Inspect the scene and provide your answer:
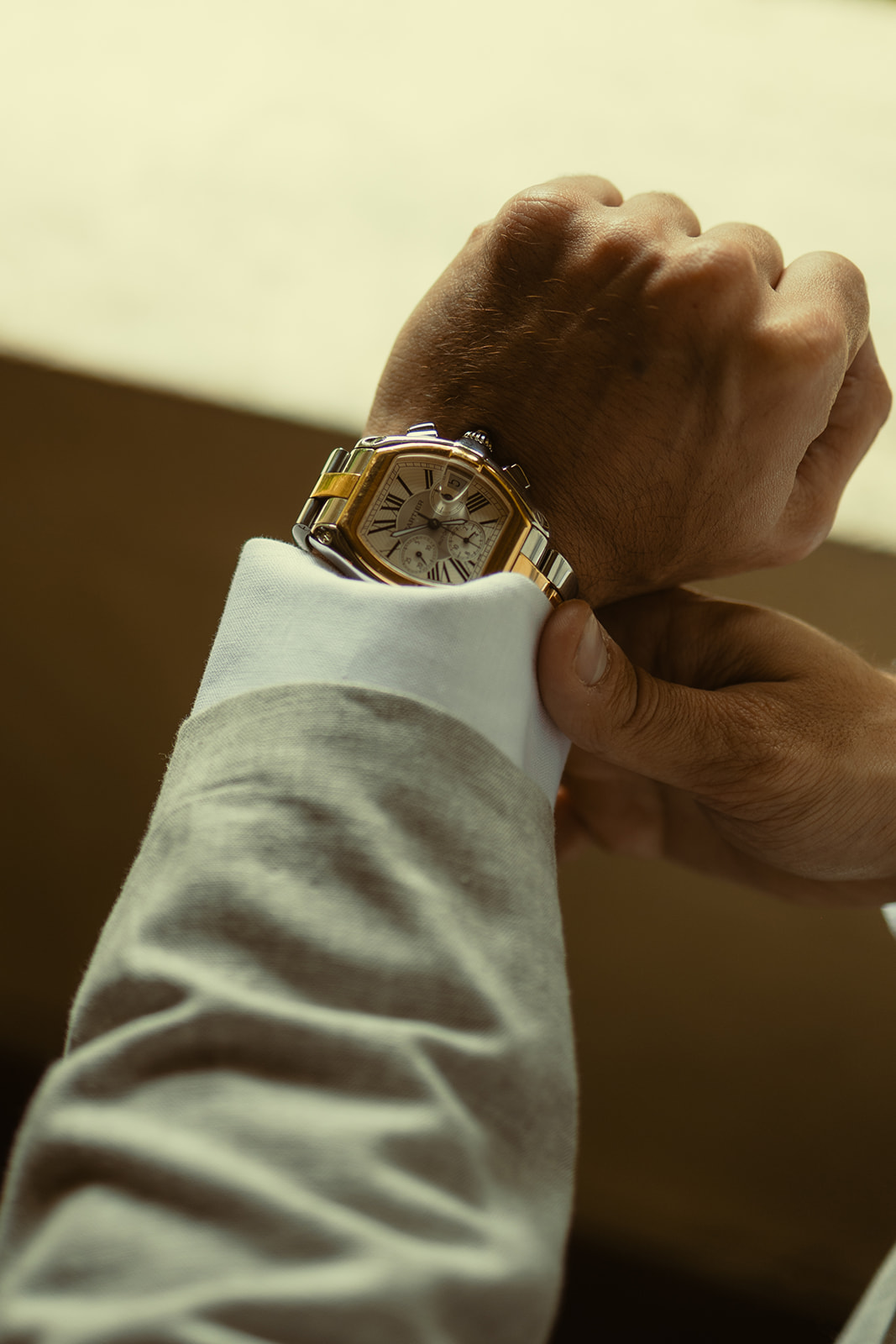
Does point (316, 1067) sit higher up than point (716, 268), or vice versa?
point (716, 268)

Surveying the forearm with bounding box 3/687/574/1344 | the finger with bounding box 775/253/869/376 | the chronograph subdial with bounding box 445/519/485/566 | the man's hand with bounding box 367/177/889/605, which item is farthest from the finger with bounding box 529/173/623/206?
the forearm with bounding box 3/687/574/1344

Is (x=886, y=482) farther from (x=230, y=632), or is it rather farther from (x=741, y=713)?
(x=230, y=632)

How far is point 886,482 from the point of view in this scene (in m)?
0.82

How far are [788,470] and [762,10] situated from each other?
23.9 inches

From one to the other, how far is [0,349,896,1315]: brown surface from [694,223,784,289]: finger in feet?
0.82

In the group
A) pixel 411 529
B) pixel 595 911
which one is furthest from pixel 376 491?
pixel 595 911

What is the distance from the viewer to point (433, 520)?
585mm

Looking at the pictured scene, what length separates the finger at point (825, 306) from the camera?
57 centimetres

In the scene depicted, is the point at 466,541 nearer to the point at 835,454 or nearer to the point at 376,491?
the point at 376,491

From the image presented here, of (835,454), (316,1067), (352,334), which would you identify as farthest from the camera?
(352,334)

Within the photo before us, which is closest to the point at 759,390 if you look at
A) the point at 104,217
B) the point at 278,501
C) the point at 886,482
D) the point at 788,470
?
the point at 788,470

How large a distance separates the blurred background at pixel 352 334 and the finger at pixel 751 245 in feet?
0.77

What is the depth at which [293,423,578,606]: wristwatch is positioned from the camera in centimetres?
57

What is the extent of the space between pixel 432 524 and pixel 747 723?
227 millimetres
